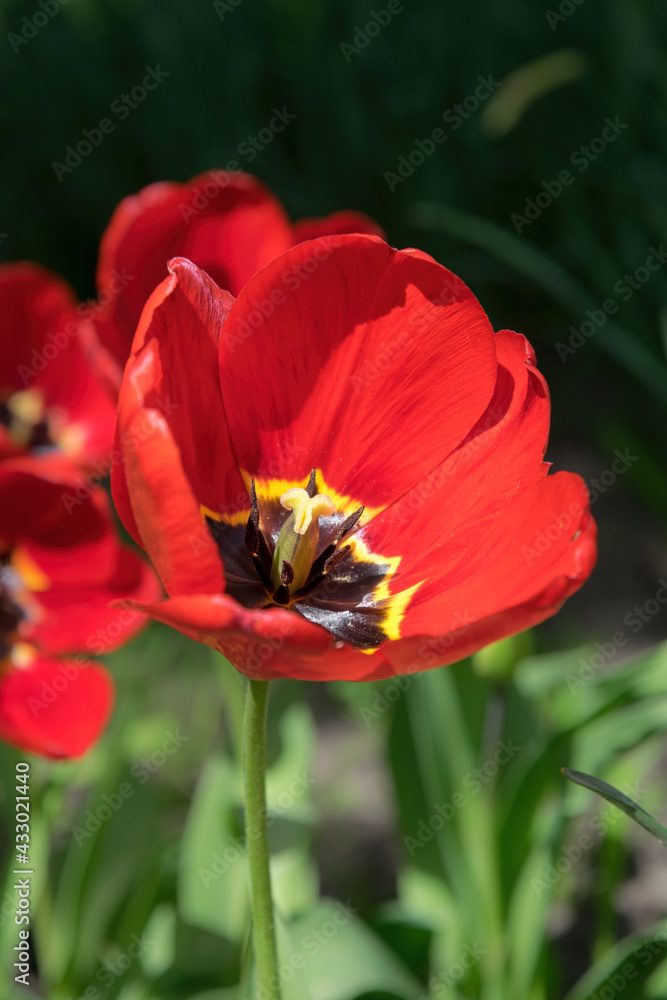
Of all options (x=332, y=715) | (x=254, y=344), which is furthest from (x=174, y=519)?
(x=332, y=715)

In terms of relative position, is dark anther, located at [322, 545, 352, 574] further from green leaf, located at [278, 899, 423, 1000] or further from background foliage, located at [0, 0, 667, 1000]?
green leaf, located at [278, 899, 423, 1000]

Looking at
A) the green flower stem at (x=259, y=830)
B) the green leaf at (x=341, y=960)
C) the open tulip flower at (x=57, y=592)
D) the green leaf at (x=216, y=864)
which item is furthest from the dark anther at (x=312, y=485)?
the green leaf at (x=216, y=864)

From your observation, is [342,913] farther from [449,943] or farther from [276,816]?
[449,943]

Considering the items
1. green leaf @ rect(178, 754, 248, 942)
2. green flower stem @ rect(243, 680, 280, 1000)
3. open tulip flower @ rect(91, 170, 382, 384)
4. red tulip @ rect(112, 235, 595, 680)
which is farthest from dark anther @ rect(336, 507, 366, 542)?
green leaf @ rect(178, 754, 248, 942)

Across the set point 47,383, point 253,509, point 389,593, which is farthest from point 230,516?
point 47,383

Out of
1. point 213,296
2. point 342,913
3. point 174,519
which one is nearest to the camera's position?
point 174,519

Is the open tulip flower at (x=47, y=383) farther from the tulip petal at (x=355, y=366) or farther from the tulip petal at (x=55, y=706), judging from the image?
the tulip petal at (x=355, y=366)
